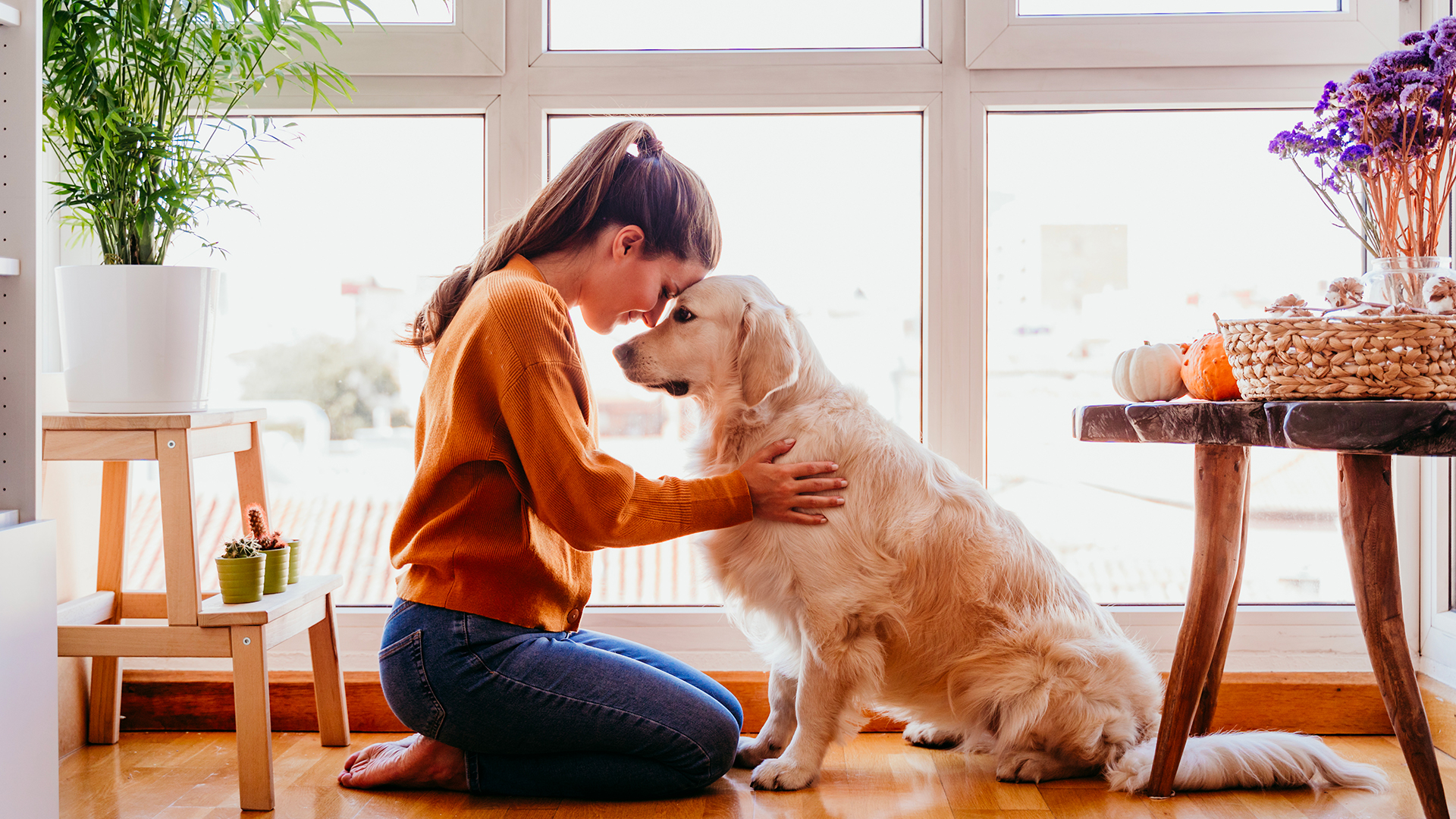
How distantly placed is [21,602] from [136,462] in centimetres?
114

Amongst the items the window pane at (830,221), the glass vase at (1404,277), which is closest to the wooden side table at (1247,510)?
the glass vase at (1404,277)

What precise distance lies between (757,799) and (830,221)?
4.46ft

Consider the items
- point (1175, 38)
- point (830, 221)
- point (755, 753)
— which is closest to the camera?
point (755, 753)

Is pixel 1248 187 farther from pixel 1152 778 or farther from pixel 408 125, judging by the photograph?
pixel 408 125

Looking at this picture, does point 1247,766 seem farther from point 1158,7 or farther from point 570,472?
point 1158,7

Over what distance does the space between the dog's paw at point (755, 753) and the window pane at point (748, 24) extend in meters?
1.61

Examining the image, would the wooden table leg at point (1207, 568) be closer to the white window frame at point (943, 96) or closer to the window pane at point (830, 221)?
the white window frame at point (943, 96)

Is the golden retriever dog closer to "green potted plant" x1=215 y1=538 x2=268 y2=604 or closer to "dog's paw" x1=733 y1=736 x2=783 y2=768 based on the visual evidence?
"dog's paw" x1=733 y1=736 x2=783 y2=768

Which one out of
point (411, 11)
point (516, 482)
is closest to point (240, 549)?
point (516, 482)

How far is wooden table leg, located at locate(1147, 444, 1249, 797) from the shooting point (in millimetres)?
1610

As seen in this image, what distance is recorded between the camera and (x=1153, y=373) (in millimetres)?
1731

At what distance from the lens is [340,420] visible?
2383 mm

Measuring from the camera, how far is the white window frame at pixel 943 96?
2240mm

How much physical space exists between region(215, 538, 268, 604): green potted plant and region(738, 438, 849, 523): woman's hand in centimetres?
91
